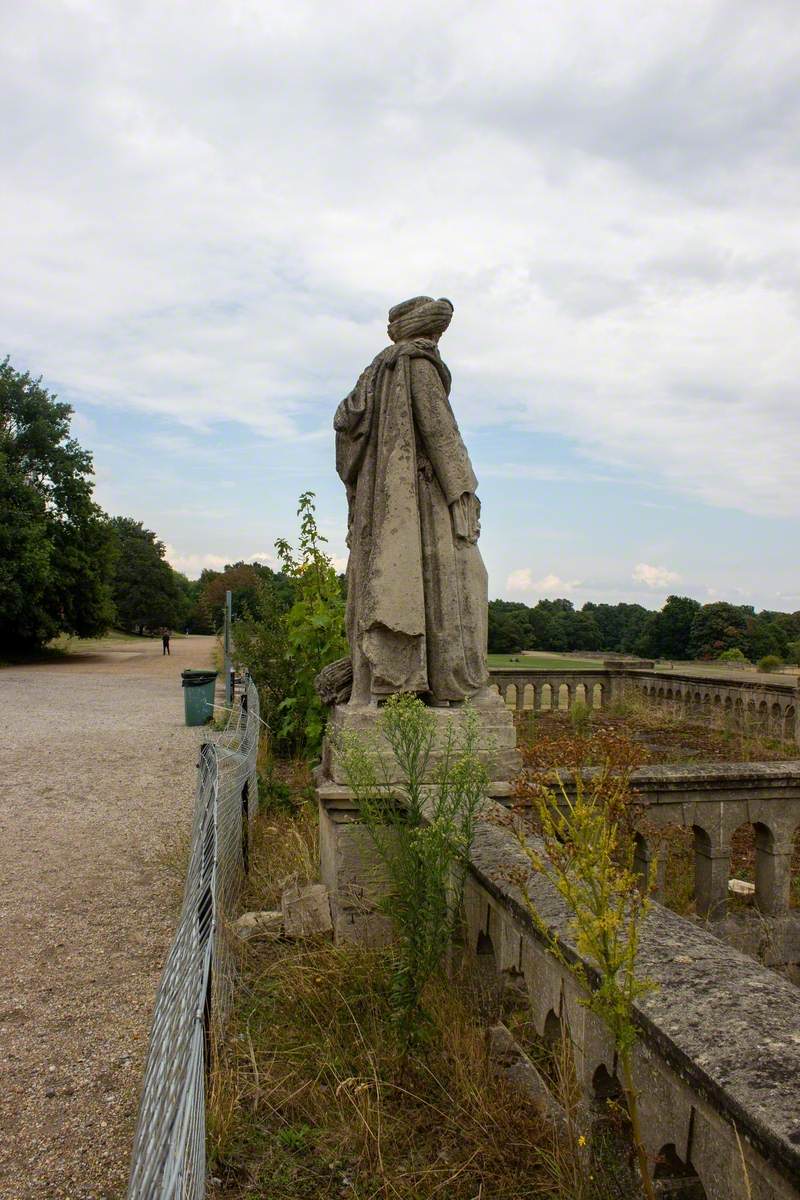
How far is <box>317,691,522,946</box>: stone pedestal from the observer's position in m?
3.66

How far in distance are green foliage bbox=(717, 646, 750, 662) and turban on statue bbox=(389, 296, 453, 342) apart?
2081cm

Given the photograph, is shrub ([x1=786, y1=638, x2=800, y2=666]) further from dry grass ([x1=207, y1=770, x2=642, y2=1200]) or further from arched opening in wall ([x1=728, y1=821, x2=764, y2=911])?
dry grass ([x1=207, y1=770, x2=642, y2=1200])

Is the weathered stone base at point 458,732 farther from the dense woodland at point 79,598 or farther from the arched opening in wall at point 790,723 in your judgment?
the dense woodland at point 79,598

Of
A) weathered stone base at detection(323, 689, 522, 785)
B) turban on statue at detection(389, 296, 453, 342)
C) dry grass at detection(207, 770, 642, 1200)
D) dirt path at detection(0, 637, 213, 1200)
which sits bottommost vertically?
dirt path at detection(0, 637, 213, 1200)

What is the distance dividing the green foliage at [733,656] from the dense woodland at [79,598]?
2.2 inches

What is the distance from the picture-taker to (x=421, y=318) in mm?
4316

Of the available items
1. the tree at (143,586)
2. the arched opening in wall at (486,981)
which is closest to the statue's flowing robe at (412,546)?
the arched opening in wall at (486,981)

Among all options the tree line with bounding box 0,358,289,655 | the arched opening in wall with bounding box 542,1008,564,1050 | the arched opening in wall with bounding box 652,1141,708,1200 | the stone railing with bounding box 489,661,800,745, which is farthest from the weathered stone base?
the tree line with bounding box 0,358,289,655

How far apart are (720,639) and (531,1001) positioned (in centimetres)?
2580

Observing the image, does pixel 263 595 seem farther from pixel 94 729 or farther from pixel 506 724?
pixel 506 724

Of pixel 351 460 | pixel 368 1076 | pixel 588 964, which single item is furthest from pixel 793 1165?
pixel 351 460

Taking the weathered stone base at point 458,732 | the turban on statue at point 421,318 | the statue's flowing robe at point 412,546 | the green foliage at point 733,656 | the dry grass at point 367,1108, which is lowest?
the dry grass at point 367,1108

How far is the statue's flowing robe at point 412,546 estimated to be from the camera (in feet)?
13.2

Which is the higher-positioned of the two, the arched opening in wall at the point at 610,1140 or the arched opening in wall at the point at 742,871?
the arched opening in wall at the point at 610,1140
